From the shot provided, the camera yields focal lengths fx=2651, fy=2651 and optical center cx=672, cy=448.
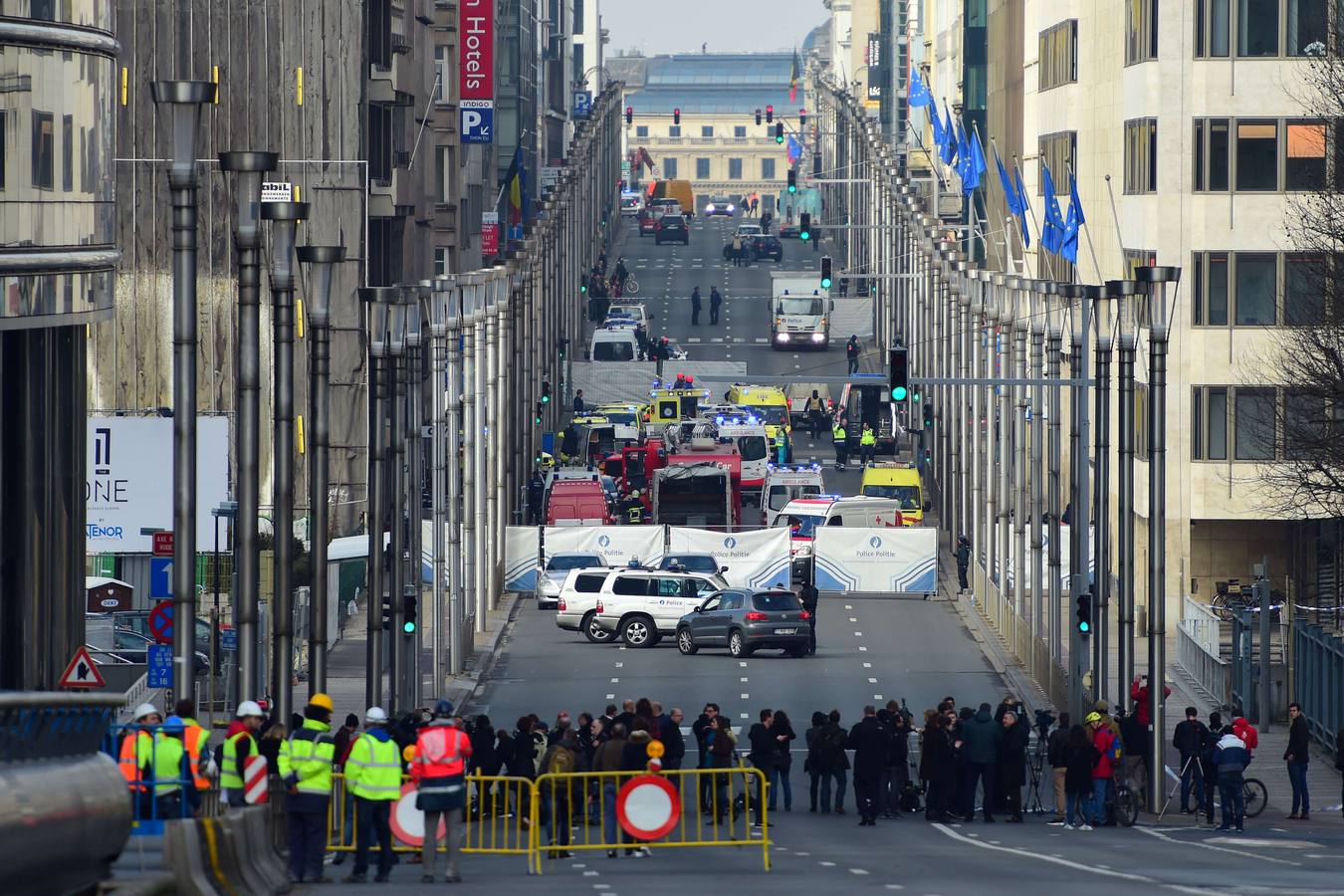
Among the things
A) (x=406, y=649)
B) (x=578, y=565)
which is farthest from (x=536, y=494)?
(x=406, y=649)

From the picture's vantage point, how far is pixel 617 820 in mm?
25656

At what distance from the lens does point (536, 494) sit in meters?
77.2

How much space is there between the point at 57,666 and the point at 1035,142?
6320 centimetres

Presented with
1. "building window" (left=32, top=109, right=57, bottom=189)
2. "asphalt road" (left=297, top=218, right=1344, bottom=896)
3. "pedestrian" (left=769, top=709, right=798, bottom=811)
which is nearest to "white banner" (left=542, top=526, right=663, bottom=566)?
"asphalt road" (left=297, top=218, right=1344, bottom=896)

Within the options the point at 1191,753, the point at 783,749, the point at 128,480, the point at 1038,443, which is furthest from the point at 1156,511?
the point at 128,480

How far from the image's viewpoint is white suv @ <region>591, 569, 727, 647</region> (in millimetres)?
55000

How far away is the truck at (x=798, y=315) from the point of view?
11956 centimetres

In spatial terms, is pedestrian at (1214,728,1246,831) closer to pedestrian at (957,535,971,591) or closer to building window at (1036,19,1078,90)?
pedestrian at (957,535,971,591)

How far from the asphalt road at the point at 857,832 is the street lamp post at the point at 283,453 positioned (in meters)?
3.82

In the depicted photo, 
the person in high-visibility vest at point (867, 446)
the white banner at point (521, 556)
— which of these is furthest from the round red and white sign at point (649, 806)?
the person in high-visibility vest at point (867, 446)

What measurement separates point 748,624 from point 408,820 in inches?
1171

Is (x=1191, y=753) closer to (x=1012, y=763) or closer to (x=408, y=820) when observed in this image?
(x=1012, y=763)

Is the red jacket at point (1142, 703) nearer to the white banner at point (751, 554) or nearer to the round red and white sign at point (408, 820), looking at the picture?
the round red and white sign at point (408, 820)

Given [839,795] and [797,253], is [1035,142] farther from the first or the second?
[797,253]
